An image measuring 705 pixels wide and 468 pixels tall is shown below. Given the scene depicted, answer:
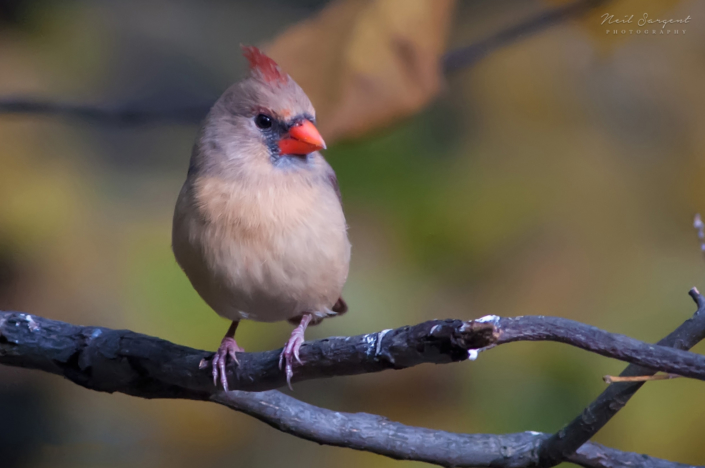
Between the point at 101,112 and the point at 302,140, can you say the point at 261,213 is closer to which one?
the point at 302,140

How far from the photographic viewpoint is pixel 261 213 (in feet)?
5.08

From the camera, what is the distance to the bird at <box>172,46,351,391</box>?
155cm

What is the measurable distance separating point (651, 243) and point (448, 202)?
0.66m

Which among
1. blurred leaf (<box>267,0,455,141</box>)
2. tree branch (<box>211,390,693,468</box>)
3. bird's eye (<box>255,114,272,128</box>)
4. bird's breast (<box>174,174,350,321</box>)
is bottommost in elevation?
tree branch (<box>211,390,693,468</box>)

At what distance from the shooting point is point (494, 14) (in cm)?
231

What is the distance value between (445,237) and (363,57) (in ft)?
2.08

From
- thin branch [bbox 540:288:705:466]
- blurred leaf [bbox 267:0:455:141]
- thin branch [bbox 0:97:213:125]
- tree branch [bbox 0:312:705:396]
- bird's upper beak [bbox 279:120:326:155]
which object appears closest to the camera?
tree branch [bbox 0:312:705:396]

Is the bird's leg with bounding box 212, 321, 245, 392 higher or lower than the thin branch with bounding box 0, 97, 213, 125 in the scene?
lower

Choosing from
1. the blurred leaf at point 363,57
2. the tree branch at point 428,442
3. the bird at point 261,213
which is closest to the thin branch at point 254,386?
the tree branch at point 428,442

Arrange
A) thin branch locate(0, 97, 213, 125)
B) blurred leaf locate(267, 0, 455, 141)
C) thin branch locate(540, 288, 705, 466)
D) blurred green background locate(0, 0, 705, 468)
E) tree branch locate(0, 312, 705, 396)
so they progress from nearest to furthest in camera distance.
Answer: tree branch locate(0, 312, 705, 396), thin branch locate(540, 288, 705, 466), blurred leaf locate(267, 0, 455, 141), blurred green background locate(0, 0, 705, 468), thin branch locate(0, 97, 213, 125)

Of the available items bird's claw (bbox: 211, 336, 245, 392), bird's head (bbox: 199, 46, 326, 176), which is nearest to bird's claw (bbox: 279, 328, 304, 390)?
bird's claw (bbox: 211, 336, 245, 392)

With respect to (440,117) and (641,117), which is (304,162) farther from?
(641,117)

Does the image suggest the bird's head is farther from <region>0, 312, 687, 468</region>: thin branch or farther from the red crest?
<region>0, 312, 687, 468</region>: thin branch

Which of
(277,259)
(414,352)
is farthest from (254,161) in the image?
(414,352)
